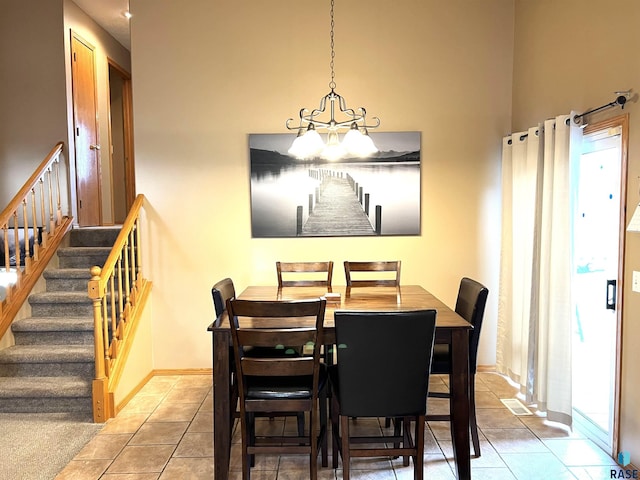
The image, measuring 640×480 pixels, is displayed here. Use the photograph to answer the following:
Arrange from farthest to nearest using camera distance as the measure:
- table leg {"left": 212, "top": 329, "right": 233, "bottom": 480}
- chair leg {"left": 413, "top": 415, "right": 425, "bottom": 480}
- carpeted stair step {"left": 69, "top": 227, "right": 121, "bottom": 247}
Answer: carpeted stair step {"left": 69, "top": 227, "right": 121, "bottom": 247} → table leg {"left": 212, "top": 329, "right": 233, "bottom": 480} → chair leg {"left": 413, "top": 415, "right": 425, "bottom": 480}

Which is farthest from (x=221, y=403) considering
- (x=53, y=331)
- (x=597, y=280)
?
(x=597, y=280)

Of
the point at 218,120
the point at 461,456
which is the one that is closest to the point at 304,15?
the point at 218,120

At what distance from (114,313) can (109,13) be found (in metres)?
3.52

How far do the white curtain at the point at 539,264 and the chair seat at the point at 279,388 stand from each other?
1659mm

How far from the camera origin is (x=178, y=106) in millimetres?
4121

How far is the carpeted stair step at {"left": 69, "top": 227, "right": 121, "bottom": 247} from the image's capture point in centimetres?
456

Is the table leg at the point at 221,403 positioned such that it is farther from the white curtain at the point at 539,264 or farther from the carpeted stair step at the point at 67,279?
the carpeted stair step at the point at 67,279

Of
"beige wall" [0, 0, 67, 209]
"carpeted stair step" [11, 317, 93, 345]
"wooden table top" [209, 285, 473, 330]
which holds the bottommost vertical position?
"carpeted stair step" [11, 317, 93, 345]

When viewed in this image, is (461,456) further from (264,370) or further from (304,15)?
(304,15)

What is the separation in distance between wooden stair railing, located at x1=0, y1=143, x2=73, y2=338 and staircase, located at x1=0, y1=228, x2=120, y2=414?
106 millimetres

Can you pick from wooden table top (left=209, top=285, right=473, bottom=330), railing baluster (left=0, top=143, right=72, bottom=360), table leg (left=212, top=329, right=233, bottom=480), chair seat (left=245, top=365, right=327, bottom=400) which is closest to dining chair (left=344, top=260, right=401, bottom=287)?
wooden table top (left=209, top=285, right=473, bottom=330)

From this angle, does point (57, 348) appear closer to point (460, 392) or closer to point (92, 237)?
point (92, 237)

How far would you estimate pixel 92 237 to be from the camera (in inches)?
180

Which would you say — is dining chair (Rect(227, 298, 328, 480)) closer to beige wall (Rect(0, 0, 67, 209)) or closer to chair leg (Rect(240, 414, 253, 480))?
chair leg (Rect(240, 414, 253, 480))
